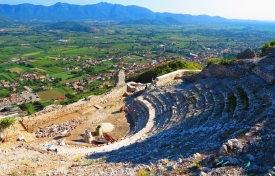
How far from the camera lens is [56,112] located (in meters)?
24.0

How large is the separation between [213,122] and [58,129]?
13166 mm

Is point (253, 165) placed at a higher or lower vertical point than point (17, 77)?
higher

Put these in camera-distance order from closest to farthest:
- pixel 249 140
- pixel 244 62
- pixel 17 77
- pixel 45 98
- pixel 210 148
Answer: pixel 249 140, pixel 210 148, pixel 244 62, pixel 45 98, pixel 17 77

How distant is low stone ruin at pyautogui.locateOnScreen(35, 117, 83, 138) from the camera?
21013 mm

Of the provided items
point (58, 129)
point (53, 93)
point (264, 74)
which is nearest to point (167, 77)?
point (264, 74)

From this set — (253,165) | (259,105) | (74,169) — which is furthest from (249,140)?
(74,169)

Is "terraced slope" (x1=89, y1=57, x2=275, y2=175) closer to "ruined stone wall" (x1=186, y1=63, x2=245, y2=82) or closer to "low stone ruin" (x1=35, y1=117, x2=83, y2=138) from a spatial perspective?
"ruined stone wall" (x1=186, y1=63, x2=245, y2=82)

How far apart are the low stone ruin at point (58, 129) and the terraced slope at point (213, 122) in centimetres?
503

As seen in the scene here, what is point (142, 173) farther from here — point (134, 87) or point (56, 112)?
point (134, 87)

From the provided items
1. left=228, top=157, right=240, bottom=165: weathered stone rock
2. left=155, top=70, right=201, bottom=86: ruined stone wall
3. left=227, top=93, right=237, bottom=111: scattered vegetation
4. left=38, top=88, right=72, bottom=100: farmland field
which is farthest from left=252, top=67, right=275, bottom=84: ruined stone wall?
left=38, top=88, right=72, bottom=100: farmland field

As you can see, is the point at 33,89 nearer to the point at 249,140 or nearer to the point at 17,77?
the point at 17,77

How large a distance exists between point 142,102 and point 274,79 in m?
11.3

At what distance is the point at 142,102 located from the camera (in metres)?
24.0

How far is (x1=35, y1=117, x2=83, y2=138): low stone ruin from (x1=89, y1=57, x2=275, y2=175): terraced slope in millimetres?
5031
